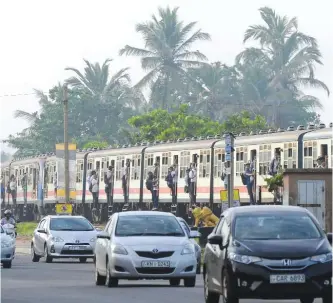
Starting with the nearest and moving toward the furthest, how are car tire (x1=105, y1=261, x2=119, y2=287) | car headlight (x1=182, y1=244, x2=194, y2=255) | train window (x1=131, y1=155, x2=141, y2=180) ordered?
car headlight (x1=182, y1=244, x2=194, y2=255)
car tire (x1=105, y1=261, x2=119, y2=287)
train window (x1=131, y1=155, x2=141, y2=180)

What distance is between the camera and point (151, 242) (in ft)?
81.4

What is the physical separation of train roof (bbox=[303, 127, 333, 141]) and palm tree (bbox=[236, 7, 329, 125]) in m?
53.5

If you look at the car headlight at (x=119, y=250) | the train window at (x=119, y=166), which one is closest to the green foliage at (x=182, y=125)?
the train window at (x=119, y=166)

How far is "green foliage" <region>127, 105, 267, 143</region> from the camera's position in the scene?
87250 mm

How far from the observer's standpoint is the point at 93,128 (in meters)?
116

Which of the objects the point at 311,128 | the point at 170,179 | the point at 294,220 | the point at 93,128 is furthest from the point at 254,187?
the point at 93,128

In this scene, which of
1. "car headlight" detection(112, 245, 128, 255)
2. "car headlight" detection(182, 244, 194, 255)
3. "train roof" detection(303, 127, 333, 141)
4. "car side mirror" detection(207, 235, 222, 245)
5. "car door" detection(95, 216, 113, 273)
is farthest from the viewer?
"train roof" detection(303, 127, 333, 141)

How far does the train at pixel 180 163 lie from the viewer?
52531 millimetres

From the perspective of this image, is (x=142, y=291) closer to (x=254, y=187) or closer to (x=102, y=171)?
(x=254, y=187)

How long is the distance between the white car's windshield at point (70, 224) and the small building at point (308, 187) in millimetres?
5443

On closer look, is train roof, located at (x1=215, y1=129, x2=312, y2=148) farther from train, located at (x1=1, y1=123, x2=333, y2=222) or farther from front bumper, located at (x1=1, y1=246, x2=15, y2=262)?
front bumper, located at (x1=1, y1=246, x2=15, y2=262)

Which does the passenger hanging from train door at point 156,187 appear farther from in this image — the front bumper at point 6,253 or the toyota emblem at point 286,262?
the toyota emblem at point 286,262

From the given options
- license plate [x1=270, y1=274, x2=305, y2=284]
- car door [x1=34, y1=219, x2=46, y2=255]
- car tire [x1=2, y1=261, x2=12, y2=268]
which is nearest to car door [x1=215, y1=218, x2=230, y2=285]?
license plate [x1=270, y1=274, x2=305, y2=284]

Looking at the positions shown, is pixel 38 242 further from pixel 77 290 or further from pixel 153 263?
pixel 153 263
